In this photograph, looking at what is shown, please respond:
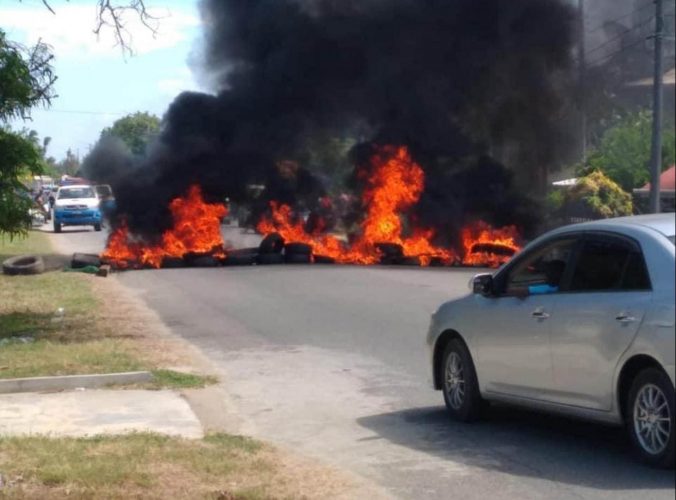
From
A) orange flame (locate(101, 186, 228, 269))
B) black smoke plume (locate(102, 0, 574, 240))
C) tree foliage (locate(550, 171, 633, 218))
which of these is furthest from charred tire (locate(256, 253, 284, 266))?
tree foliage (locate(550, 171, 633, 218))

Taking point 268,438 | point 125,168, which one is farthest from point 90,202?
point 268,438

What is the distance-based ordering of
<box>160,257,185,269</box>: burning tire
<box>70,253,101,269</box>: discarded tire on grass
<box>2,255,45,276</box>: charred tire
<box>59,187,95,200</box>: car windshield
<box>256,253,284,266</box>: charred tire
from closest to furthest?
<box>2,255,45,276</box>: charred tire → <box>70,253,101,269</box>: discarded tire on grass → <box>160,257,185,269</box>: burning tire → <box>256,253,284,266</box>: charred tire → <box>59,187,95,200</box>: car windshield

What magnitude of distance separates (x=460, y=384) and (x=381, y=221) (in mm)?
21745

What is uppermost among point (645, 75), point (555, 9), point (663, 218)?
point (555, 9)

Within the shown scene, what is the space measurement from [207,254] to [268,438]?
20.0 m

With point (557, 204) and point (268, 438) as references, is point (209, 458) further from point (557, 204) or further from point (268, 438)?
point (557, 204)

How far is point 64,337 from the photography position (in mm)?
14688

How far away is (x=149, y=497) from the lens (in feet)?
22.9

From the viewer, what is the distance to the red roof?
870 cm

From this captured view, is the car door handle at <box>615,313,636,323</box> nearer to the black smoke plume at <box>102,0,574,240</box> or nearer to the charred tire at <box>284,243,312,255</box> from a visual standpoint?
the charred tire at <box>284,243,312,255</box>

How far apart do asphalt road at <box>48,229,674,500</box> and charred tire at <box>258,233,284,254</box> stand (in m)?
8.47

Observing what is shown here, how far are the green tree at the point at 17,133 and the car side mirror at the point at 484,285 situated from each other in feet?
25.2

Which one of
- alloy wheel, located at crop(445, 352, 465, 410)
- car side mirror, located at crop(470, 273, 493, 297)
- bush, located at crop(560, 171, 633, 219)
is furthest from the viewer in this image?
bush, located at crop(560, 171, 633, 219)

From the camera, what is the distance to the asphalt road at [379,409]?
759cm
